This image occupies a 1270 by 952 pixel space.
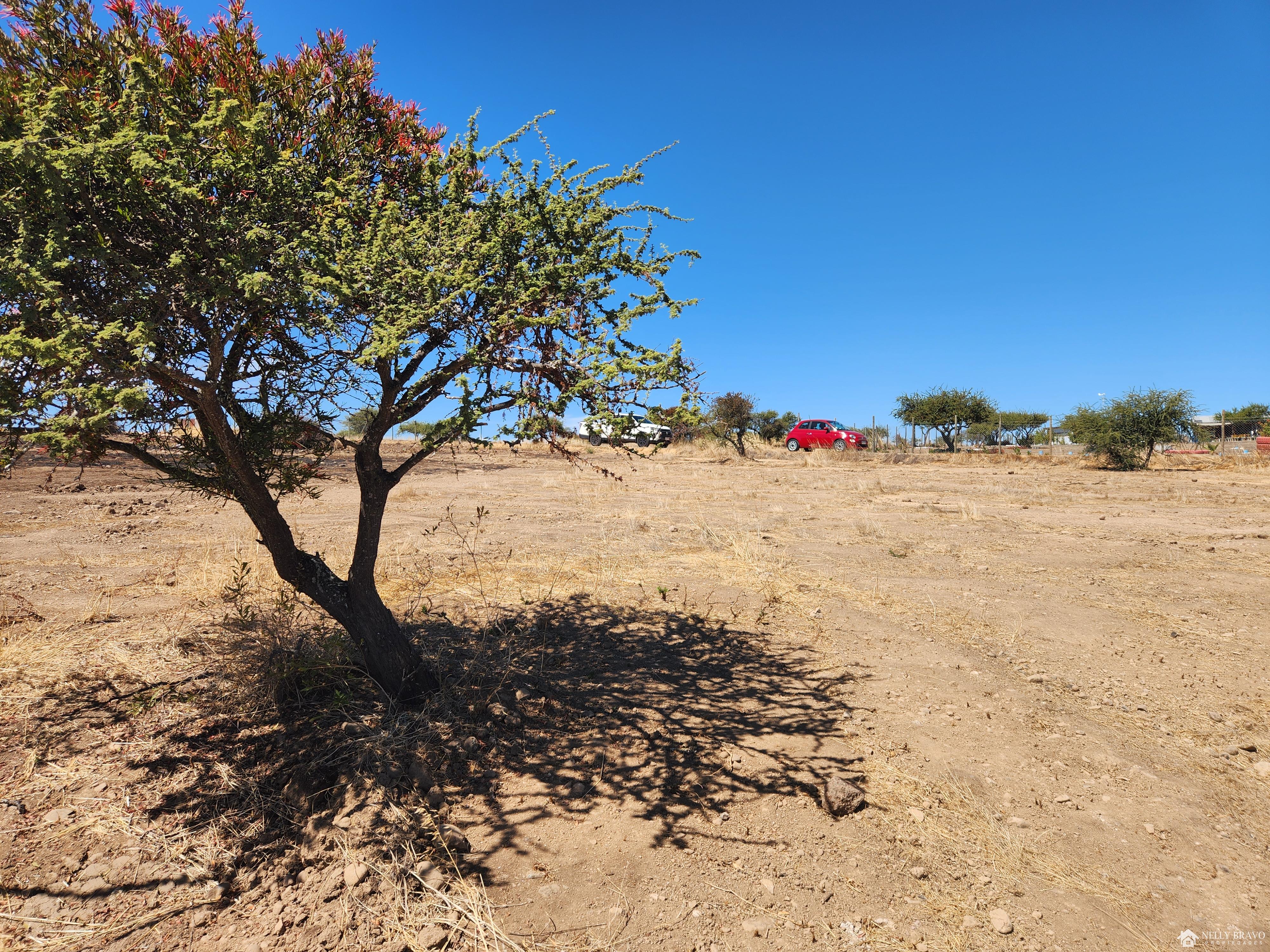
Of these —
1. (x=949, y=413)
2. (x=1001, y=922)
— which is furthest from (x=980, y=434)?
(x=1001, y=922)

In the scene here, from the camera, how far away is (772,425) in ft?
178

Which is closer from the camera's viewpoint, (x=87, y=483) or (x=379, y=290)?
(x=379, y=290)

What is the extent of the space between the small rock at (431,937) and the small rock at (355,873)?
0.44 metres

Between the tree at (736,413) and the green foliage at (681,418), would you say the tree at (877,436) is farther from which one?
the green foliage at (681,418)

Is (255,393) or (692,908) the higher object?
(255,393)

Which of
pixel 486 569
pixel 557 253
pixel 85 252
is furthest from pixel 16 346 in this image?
pixel 486 569

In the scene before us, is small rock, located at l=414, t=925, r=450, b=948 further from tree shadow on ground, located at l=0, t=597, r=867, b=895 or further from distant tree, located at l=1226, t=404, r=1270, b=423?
distant tree, located at l=1226, t=404, r=1270, b=423

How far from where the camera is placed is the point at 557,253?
3627 millimetres

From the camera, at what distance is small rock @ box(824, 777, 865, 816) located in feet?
11.2

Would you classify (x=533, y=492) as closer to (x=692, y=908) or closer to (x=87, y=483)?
(x=87, y=483)

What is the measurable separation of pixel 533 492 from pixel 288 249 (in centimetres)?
1460

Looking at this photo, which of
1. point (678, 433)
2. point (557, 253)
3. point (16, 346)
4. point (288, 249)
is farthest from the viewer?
point (557, 253)

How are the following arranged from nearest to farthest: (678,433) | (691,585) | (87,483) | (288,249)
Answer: (288,249) → (678,433) → (691,585) → (87,483)

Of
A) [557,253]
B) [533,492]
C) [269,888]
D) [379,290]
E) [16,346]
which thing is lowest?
[269,888]
